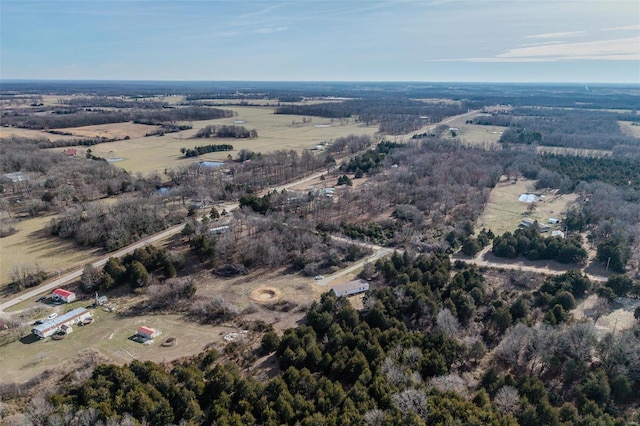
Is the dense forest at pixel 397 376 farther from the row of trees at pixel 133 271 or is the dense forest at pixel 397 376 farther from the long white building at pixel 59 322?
the row of trees at pixel 133 271

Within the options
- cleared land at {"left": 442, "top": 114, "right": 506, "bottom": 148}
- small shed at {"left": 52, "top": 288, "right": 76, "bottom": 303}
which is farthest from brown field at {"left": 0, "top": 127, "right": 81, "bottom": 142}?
cleared land at {"left": 442, "top": 114, "right": 506, "bottom": 148}

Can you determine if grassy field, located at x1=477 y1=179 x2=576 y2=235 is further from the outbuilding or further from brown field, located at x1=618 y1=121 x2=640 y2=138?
brown field, located at x1=618 y1=121 x2=640 y2=138

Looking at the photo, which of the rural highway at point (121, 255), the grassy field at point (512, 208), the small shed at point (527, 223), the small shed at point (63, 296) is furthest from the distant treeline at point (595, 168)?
the small shed at point (63, 296)

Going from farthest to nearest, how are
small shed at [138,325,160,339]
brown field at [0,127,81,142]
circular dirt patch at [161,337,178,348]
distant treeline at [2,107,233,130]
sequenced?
distant treeline at [2,107,233,130]
brown field at [0,127,81,142]
small shed at [138,325,160,339]
circular dirt patch at [161,337,178,348]

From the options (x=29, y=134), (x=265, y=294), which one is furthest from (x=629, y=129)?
(x=29, y=134)

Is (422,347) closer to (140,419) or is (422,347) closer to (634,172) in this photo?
(140,419)

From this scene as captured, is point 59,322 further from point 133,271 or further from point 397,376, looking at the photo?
point 397,376
